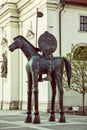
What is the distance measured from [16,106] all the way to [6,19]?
799cm

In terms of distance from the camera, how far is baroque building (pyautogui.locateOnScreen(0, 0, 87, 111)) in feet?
102

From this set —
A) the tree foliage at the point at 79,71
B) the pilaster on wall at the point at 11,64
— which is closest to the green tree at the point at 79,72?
the tree foliage at the point at 79,71

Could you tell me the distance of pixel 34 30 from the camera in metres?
33.3

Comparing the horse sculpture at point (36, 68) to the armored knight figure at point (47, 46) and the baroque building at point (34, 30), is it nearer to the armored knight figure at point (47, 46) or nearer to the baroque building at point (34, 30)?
the armored knight figure at point (47, 46)

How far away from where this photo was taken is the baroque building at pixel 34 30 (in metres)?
31.2

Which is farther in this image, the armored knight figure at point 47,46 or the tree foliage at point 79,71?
the tree foliage at point 79,71

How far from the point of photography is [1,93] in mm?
38594

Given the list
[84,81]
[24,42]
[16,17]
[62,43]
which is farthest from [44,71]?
[16,17]

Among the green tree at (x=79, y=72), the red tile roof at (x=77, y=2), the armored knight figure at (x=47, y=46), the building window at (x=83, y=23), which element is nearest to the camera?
the armored knight figure at (x=47, y=46)

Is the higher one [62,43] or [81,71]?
[62,43]

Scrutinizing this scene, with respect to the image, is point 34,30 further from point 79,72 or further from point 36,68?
point 36,68

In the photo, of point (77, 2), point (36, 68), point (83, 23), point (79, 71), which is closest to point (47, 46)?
point (36, 68)

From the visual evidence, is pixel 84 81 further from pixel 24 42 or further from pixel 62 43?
pixel 24 42

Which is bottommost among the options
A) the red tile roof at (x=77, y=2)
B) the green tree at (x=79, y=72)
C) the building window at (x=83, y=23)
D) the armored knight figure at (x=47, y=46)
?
the green tree at (x=79, y=72)
